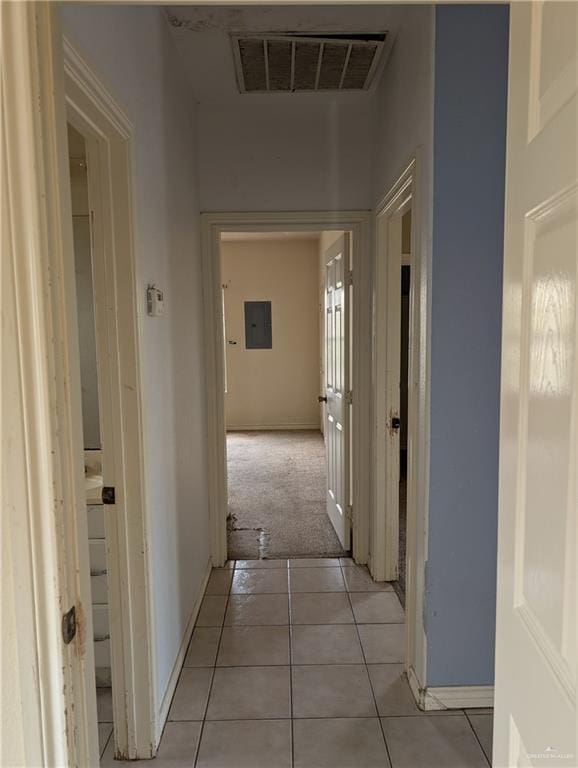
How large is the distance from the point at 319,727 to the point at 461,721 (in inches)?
20.8

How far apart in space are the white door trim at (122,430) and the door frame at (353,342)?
1.43 m

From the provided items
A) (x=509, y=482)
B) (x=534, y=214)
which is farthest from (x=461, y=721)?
(x=534, y=214)

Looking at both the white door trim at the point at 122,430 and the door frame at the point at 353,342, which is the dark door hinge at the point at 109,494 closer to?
the white door trim at the point at 122,430

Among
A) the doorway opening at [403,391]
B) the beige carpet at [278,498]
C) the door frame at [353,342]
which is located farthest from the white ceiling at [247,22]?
the beige carpet at [278,498]

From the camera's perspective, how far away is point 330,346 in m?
3.82

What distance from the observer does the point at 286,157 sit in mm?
3021

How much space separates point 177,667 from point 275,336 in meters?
5.41

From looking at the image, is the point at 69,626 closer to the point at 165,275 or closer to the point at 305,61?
the point at 165,275

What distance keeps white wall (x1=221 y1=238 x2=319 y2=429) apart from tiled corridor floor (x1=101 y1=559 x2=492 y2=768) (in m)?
4.43

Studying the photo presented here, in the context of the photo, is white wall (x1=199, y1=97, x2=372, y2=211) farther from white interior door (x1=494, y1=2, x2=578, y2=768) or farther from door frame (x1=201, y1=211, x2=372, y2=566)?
white interior door (x1=494, y1=2, x2=578, y2=768)

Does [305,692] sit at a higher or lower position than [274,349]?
lower

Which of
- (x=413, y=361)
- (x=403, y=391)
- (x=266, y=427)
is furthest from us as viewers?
(x=266, y=427)

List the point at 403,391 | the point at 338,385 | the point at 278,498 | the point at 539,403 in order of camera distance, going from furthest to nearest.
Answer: the point at 403,391
the point at 278,498
the point at 338,385
the point at 539,403

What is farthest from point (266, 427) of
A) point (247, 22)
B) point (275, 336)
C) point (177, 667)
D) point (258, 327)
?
point (247, 22)
